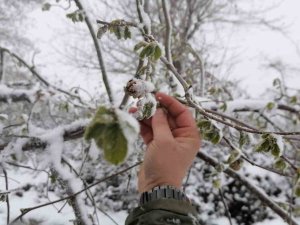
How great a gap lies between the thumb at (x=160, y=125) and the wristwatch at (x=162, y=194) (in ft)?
0.59

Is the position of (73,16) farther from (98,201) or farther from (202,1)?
(202,1)

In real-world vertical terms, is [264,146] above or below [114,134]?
above

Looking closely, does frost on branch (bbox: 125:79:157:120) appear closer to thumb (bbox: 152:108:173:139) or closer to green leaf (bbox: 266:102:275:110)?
thumb (bbox: 152:108:173:139)

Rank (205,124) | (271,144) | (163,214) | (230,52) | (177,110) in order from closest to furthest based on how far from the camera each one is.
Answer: (271,144)
(163,214)
(205,124)
(177,110)
(230,52)

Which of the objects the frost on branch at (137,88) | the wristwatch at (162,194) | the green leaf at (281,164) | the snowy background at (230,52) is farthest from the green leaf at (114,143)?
the snowy background at (230,52)

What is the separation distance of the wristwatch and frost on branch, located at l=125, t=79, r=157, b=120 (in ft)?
1.23

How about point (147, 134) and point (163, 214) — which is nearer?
point (163, 214)

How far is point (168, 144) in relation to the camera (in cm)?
134

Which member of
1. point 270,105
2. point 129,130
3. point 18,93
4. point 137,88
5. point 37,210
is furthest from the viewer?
point 37,210

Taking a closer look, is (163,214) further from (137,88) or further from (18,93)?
(18,93)

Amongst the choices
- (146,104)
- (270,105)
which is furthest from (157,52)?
(270,105)

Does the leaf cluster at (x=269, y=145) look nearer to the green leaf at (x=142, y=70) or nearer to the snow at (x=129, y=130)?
the green leaf at (x=142, y=70)

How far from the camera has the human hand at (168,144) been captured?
52.8 inches

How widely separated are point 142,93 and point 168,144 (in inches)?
17.8
